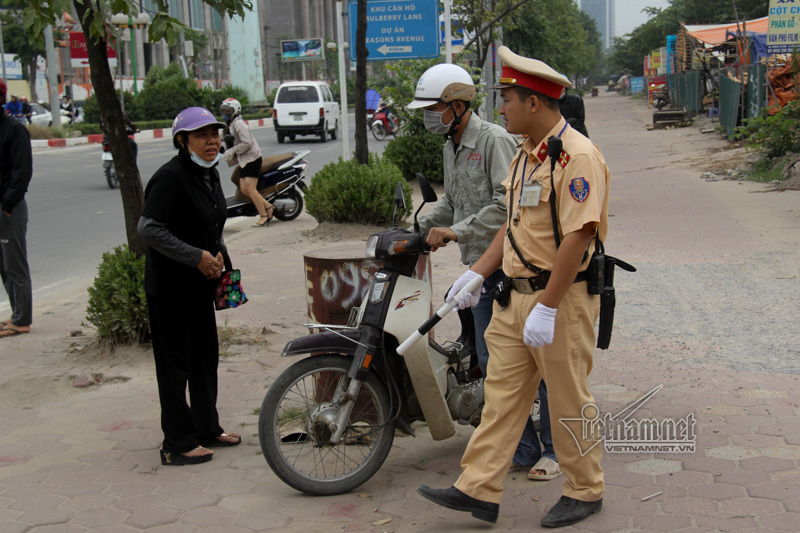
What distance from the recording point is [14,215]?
255 inches

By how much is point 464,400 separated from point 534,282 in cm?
97

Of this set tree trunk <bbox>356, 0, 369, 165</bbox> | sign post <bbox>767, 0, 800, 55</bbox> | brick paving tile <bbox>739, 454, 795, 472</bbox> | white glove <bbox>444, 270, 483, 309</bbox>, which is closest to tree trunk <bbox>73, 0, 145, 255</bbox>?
white glove <bbox>444, 270, 483, 309</bbox>

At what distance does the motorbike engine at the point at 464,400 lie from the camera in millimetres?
3977

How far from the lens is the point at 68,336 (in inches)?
261

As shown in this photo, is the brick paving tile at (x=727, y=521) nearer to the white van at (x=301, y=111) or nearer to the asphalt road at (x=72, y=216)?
the asphalt road at (x=72, y=216)

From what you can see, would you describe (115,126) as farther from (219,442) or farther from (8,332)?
(219,442)

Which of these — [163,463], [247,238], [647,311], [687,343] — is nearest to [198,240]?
[163,463]

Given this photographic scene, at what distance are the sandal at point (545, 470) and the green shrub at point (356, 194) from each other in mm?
6690

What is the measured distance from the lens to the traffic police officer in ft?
10.2

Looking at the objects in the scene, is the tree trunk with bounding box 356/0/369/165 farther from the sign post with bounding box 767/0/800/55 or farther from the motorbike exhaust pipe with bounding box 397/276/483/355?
the sign post with bounding box 767/0/800/55

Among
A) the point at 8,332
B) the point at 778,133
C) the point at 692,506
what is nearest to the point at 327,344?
the point at 692,506

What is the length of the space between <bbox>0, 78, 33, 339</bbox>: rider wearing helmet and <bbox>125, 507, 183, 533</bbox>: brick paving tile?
351 cm

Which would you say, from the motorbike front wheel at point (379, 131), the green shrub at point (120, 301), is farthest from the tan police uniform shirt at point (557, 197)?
the motorbike front wheel at point (379, 131)

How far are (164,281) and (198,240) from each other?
0.87 feet
